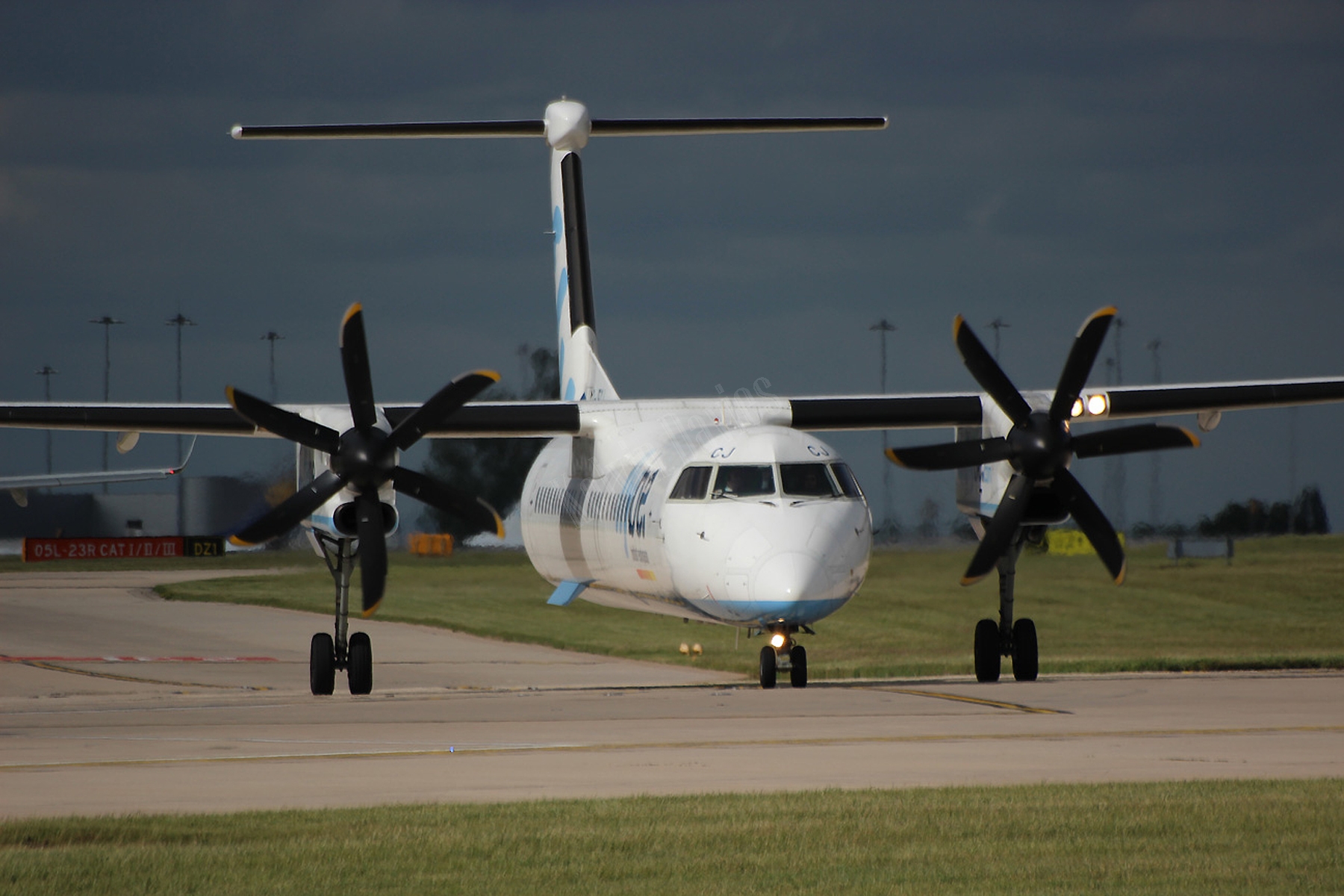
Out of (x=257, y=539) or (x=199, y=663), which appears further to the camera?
(x=199, y=663)

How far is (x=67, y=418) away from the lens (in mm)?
22844

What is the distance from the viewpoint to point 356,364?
20.6 metres

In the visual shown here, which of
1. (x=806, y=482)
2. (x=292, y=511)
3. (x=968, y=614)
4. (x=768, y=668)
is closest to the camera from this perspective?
(x=806, y=482)

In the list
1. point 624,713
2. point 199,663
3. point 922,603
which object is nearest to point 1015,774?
point 624,713

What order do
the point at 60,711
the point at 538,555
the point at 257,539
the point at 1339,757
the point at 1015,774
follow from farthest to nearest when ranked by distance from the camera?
1. the point at 538,555
2. the point at 257,539
3. the point at 60,711
4. the point at 1339,757
5. the point at 1015,774

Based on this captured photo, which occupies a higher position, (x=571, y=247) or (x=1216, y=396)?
(x=571, y=247)

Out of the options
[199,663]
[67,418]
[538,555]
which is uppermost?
[67,418]

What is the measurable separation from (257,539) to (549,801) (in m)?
10.4

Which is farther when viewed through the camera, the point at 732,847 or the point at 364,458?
the point at 364,458

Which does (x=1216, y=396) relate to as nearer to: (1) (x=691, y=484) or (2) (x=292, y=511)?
(1) (x=691, y=484)

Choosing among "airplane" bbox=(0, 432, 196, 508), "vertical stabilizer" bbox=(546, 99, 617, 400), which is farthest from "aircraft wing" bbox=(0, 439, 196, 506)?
"vertical stabilizer" bbox=(546, 99, 617, 400)

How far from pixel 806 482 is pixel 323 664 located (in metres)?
7.19

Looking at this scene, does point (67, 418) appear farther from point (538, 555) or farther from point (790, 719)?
point (790, 719)

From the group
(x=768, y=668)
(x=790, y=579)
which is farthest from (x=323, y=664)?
(x=790, y=579)
